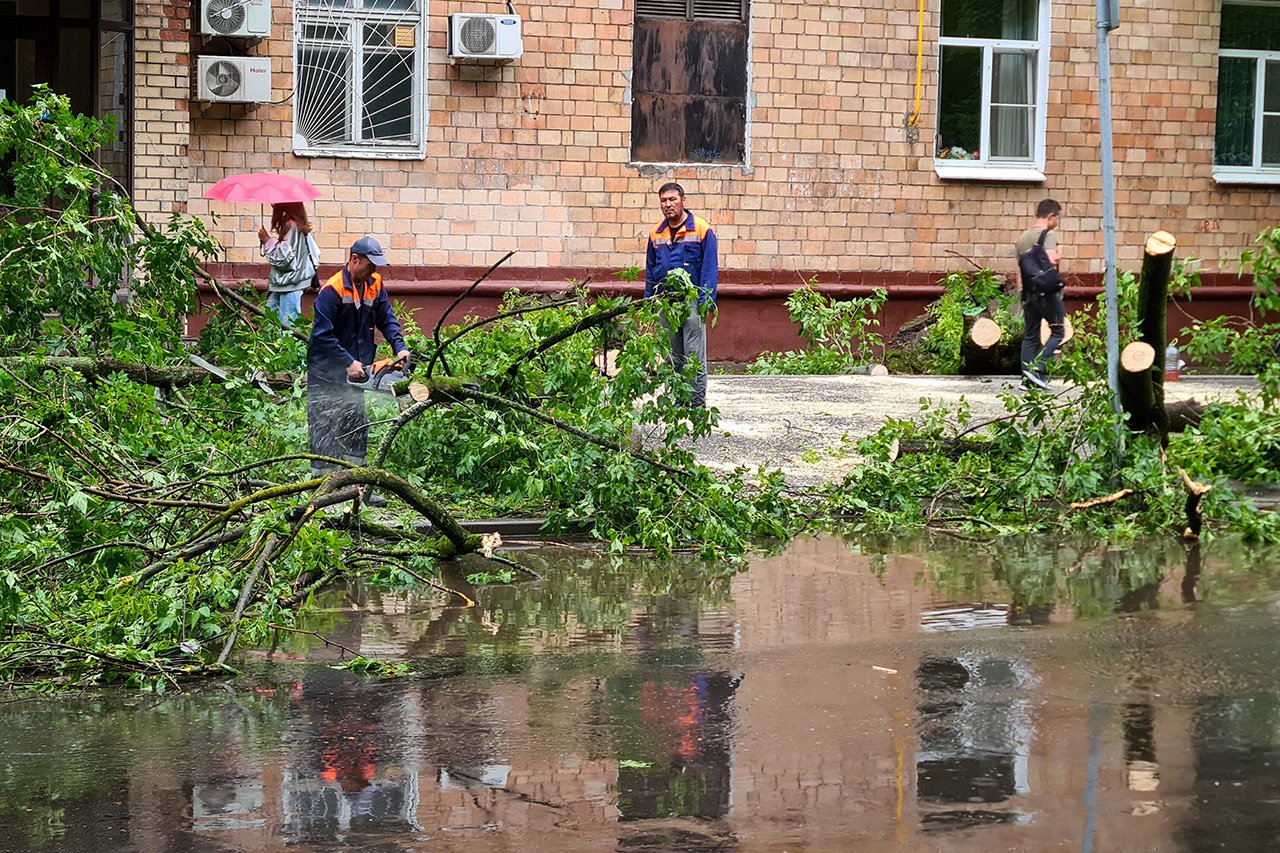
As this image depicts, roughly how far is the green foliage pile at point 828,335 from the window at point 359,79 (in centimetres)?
372

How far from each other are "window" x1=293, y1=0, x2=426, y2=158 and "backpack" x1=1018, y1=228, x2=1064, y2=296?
541 cm

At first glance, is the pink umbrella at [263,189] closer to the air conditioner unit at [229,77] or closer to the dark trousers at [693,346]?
the air conditioner unit at [229,77]

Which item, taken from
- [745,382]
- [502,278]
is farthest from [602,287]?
[745,382]

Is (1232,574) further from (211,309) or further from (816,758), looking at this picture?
(211,309)

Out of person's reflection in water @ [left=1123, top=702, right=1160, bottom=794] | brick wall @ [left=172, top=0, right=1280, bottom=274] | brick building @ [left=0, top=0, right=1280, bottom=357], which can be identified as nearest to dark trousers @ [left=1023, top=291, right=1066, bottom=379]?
brick wall @ [left=172, top=0, right=1280, bottom=274]

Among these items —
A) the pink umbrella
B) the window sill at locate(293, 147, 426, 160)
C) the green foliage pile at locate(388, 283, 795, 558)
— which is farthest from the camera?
the window sill at locate(293, 147, 426, 160)

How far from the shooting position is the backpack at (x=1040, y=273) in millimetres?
13086

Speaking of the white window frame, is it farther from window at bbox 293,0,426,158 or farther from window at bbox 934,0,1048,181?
window at bbox 293,0,426,158

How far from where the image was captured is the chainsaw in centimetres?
898

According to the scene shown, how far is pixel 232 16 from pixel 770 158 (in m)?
5.04

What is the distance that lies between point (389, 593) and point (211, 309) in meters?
3.28

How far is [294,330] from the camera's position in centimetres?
995

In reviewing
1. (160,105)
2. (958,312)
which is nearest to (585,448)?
(160,105)

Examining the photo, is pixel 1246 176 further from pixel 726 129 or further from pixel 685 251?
pixel 685 251
